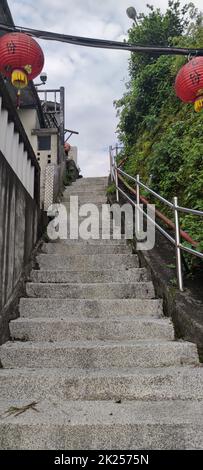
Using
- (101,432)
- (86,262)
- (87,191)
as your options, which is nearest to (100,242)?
(86,262)

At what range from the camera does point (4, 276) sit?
2.79 m

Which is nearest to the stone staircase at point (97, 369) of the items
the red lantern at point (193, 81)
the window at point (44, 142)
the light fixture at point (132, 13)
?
the red lantern at point (193, 81)

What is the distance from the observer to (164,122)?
8203 mm

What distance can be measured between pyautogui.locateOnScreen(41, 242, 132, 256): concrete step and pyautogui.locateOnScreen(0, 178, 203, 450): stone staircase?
17.8 inches

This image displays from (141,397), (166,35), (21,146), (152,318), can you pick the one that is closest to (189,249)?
(152,318)

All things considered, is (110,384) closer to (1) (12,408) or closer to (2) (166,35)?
(1) (12,408)

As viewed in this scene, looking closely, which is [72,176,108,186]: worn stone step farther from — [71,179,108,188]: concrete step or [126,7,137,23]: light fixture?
[126,7,137,23]: light fixture

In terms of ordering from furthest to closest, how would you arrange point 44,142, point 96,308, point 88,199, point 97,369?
point 44,142 < point 88,199 < point 96,308 < point 97,369

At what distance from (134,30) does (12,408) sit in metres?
13.0

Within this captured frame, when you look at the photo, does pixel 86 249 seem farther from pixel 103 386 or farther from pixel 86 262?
pixel 103 386

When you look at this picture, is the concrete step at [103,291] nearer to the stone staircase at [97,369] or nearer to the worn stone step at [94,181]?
the stone staircase at [97,369]

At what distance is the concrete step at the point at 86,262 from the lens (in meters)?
→ 3.91

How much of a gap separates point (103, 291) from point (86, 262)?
77 cm

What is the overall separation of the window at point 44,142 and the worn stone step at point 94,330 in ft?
25.8
